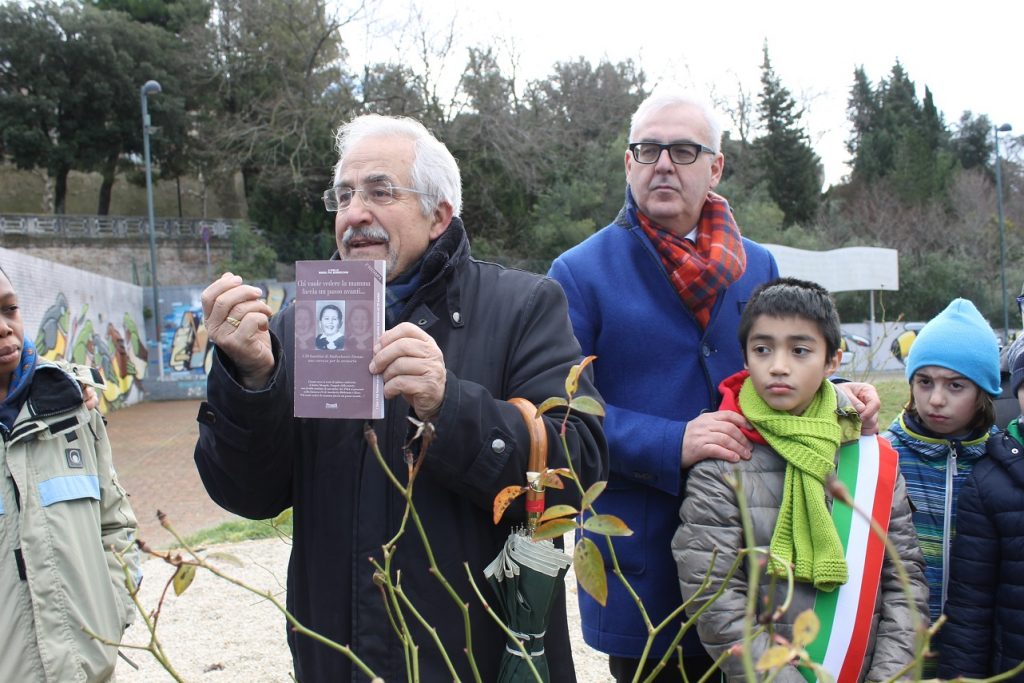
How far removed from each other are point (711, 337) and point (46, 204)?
152ft

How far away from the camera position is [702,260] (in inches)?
99.9

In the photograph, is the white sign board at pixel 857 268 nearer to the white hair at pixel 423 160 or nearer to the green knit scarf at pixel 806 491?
the green knit scarf at pixel 806 491

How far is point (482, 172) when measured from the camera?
30453 mm

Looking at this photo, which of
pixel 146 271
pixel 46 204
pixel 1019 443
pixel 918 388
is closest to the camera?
pixel 1019 443

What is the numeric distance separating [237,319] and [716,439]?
129 cm

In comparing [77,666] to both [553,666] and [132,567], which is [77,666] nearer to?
[132,567]

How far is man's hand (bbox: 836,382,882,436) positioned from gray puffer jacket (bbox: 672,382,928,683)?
0.04 meters

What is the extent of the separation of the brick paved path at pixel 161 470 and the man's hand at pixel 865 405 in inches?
120

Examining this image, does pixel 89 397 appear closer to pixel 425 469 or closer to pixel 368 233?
pixel 368 233

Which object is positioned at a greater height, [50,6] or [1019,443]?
[50,6]

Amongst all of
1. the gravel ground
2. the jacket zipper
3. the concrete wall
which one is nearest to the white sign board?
the gravel ground

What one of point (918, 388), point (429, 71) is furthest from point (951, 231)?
point (918, 388)

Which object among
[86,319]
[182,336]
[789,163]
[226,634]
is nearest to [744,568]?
[226,634]

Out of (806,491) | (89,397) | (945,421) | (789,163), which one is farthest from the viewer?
(789,163)
